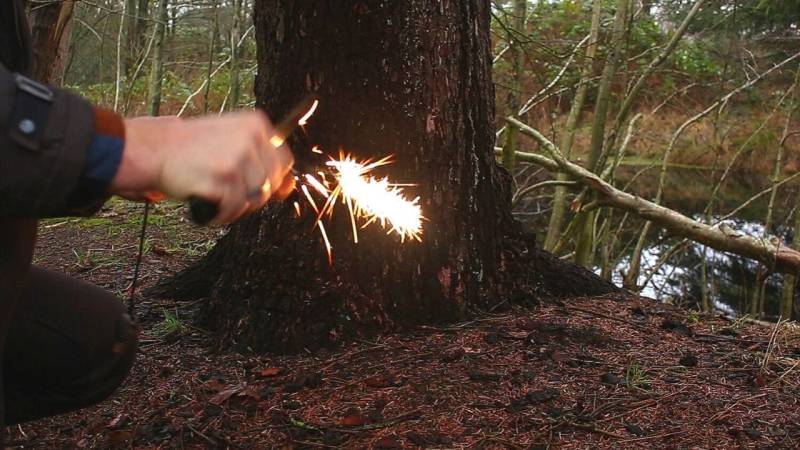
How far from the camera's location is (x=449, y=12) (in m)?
2.36

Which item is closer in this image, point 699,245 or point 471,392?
point 471,392

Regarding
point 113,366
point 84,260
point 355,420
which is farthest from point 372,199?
point 84,260

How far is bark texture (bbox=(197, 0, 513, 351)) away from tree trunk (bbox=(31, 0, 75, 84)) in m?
2.60

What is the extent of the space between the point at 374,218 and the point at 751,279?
8.61 metres

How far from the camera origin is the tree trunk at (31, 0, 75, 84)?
4352 mm

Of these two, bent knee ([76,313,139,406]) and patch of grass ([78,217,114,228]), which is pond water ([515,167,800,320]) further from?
bent knee ([76,313,139,406])

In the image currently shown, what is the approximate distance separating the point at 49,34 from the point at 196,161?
3.93 meters

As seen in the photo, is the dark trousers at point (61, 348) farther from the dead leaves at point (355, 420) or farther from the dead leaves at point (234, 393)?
the dead leaves at point (355, 420)

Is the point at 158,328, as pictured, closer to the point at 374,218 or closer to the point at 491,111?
the point at 374,218

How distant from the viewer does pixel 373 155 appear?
7.55ft

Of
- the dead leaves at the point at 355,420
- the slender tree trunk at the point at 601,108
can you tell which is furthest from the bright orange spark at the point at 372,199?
the slender tree trunk at the point at 601,108

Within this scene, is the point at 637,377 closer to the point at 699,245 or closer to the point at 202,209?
the point at 202,209

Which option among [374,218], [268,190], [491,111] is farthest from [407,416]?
[491,111]

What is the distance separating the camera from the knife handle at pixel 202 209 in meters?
1.15
